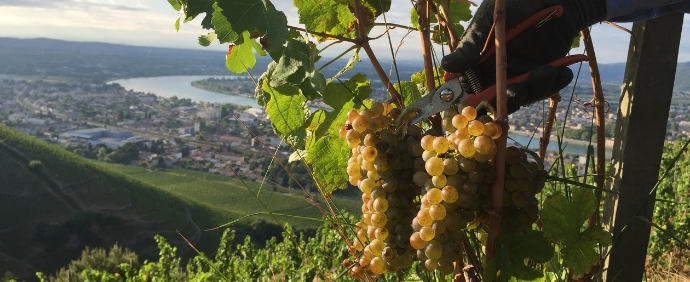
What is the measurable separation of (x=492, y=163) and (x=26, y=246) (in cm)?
2196

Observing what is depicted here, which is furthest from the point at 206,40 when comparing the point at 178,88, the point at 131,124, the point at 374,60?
the point at 178,88

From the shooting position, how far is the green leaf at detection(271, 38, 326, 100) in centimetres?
83

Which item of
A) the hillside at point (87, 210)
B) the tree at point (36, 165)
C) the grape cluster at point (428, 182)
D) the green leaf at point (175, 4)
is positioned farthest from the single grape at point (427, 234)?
the tree at point (36, 165)

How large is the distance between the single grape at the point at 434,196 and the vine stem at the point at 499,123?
3.0 inches

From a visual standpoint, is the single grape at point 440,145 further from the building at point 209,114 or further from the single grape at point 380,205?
the building at point 209,114

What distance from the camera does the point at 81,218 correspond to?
18.9 m

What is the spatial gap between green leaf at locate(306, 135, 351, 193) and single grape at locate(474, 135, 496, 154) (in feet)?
1.79

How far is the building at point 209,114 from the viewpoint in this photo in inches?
1223

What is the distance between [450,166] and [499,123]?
9 cm

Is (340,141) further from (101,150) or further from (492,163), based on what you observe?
(101,150)

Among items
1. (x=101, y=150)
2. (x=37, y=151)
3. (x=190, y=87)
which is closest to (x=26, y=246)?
(x=37, y=151)

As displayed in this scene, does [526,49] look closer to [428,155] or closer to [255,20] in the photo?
[428,155]

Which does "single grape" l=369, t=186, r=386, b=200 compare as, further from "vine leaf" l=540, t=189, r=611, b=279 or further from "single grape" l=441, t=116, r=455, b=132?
"vine leaf" l=540, t=189, r=611, b=279

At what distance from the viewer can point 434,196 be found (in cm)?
64
